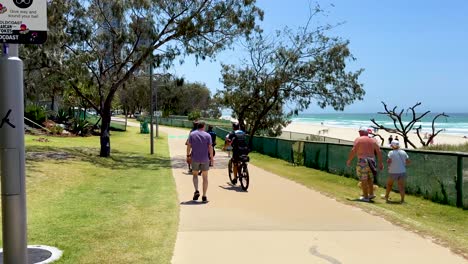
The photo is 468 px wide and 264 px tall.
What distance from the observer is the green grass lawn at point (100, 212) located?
6.26 metres

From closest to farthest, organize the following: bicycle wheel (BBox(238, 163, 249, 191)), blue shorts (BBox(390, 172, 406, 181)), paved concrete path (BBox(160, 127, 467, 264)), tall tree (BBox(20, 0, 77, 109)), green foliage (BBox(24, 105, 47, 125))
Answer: paved concrete path (BBox(160, 127, 467, 264)) → blue shorts (BBox(390, 172, 406, 181)) → bicycle wheel (BBox(238, 163, 249, 191)) → tall tree (BBox(20, 0, 77, 109)) → green foliage (BBox(24, 105, 47, 125))

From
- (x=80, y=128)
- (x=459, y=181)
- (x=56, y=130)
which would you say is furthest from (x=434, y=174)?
(x=80, y=128)

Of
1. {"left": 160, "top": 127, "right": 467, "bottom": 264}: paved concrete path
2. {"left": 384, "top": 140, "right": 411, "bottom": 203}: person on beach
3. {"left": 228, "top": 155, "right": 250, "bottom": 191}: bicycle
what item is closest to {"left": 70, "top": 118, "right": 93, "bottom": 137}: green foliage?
Answer: {"left": 228, "top": 155, "right": 250, "bottom": 191}: bicycle

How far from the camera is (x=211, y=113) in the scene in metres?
101

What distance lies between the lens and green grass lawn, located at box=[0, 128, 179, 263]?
6.26 metres

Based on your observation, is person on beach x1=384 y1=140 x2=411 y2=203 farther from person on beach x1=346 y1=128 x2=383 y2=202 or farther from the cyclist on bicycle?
the cyclist on bicycle

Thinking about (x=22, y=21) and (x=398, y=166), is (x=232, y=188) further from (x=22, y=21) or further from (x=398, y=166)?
(x=22, y=21)

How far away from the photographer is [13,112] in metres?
3.85

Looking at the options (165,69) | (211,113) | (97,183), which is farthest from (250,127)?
(211,113)

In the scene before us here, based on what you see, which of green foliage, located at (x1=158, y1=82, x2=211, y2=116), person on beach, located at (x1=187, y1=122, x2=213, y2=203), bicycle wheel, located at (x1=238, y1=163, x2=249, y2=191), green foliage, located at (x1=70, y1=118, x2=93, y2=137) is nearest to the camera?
person on beach, located at (x1=187, y1=122, x2=213, y2=203)

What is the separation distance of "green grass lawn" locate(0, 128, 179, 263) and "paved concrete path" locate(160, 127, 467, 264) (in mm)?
381

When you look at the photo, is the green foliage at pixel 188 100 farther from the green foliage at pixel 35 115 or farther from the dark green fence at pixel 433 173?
the dark green fence at pixel 433 173

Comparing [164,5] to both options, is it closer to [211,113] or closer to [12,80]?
[12,80]

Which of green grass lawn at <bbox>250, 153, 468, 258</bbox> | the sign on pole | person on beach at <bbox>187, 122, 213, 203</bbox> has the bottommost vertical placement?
green grass lawn at <bbox>250, 153, 468, 258</bbox>
